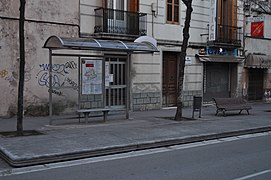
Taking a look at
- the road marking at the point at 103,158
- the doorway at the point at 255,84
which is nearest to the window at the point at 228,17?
the doorway at the point at 255,84

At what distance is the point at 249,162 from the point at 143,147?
277 cm

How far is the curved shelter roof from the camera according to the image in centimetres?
1163

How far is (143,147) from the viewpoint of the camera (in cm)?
976

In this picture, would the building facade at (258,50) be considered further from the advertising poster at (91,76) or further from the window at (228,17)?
the advertising poster at (91,76)

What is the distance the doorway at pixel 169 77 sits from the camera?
19.5 m

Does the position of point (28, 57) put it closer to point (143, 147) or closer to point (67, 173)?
point (143, 147)

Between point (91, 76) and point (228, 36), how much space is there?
450 inches

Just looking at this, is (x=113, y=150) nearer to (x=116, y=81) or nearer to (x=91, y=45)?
(x=91, y=45)

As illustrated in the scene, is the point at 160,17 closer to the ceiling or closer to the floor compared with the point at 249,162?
closer to the ceiling

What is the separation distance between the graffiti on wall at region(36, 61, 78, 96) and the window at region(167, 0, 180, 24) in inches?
239

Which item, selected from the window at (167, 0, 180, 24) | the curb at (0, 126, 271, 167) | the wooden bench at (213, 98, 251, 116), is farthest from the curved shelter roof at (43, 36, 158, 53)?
the window at (167, 0, 180, 24)

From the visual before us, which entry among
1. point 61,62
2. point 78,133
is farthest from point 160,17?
point 78,133

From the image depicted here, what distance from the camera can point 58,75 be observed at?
15359 millimetres

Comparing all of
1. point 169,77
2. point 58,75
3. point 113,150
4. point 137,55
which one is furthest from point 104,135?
point 169,77
